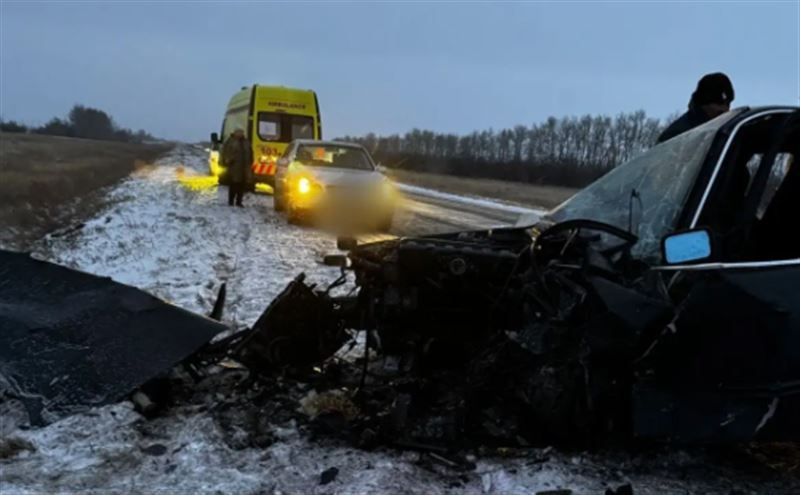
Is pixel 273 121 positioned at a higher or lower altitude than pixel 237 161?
higher

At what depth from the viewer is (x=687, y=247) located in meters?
2.90

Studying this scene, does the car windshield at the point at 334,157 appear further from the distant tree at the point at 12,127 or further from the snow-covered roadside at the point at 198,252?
the distant tree at the point at 12,127

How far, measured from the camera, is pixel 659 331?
291cm

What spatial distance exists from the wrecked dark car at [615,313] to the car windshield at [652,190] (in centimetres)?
1

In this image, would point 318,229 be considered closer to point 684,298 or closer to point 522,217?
point 522,217

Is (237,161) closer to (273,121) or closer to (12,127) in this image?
(273,121)

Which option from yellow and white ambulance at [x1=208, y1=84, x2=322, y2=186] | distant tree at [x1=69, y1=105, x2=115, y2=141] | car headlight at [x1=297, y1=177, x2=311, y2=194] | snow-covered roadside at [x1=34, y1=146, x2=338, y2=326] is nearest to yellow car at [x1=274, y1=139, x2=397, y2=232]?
car headlight at [x1=297, y1=177, x2=311, y2=194]

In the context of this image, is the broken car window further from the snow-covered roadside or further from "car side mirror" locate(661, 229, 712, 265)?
the snow-covered roadside

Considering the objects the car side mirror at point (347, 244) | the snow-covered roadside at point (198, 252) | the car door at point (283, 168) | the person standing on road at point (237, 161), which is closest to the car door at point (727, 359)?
the car side mirror at point (347, 244)

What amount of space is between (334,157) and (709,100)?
32.7 ft

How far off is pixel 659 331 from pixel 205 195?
61.5 feet

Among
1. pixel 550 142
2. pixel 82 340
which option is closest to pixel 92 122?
pixel 550 142

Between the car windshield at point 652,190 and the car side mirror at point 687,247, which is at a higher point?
the car windshield at point 652,190

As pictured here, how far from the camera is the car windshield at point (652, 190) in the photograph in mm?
3330
